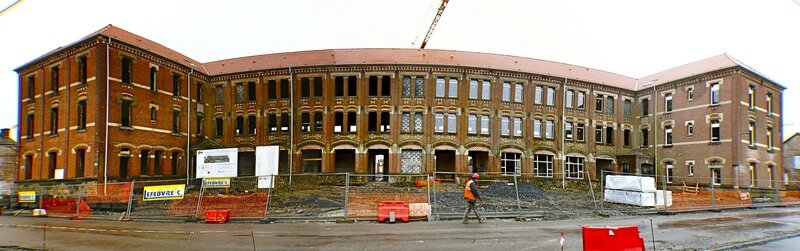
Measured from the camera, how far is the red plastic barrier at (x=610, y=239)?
8602mm

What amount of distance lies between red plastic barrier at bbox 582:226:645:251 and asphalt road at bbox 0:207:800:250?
2588 mm

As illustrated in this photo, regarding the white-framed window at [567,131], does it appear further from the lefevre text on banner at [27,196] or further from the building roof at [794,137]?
the lefevre text on banner at [27,196]

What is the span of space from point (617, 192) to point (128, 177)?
99.5 feet

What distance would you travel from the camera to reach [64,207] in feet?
79.7

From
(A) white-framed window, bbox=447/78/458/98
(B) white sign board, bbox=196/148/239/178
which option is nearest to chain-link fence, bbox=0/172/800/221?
(B) white sign board, bbox=196/148/239/178

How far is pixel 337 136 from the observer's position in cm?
3744

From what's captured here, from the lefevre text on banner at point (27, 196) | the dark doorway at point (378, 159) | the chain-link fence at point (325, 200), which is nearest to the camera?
the chain-link fence at point (325, 200)

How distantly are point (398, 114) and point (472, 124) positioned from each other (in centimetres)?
604

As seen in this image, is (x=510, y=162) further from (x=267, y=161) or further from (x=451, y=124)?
(x=267, y=161)

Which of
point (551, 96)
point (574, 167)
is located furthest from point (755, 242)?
point (574, 167)

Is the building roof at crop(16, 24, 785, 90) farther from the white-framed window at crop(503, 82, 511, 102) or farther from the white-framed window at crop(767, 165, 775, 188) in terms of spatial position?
the white-framed window at crop(767, 165, 775, 188)

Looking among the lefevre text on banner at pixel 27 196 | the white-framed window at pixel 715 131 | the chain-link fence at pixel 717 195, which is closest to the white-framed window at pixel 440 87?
the chain-link fence at pixel 717 195

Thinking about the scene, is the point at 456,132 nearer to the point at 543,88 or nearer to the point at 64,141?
the point at 543,88

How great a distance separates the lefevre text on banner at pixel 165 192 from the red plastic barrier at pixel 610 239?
61.3ft
